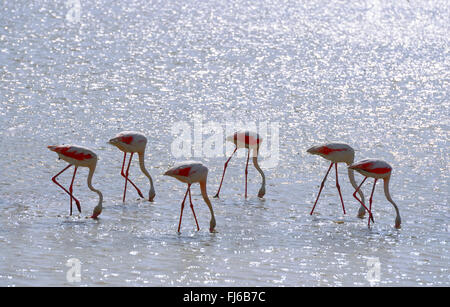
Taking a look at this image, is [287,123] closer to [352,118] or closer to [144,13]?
[352,118]

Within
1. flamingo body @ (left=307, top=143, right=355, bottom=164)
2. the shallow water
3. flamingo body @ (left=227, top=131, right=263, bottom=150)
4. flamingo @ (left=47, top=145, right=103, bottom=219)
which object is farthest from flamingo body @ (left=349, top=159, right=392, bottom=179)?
flamingo @ (left=47, top=145, right=103, bottom=219)

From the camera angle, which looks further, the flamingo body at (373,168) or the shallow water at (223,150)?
the flamingo body at (373,168)

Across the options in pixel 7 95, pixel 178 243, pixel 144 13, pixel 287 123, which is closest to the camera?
pixel 178 243

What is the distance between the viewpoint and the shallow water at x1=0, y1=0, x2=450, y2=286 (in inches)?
337

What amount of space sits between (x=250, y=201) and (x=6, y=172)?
313 cm

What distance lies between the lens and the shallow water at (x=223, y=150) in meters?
8.56

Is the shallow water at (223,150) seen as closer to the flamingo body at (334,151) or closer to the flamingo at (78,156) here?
the flamingo at (78,156)

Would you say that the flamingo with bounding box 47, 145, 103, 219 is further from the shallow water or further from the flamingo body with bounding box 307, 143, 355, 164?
the flamingo body with bounding box 307, 143, 355, 164

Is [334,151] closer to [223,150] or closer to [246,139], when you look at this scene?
[246,139]

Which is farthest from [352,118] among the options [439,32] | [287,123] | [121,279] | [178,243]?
[439,32]

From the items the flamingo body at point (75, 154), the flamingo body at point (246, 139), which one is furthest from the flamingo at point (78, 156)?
the flamingo body at point (246, 139)

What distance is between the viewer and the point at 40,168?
461 inches

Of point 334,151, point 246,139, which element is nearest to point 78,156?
point 246,139

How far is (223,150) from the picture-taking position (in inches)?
527
